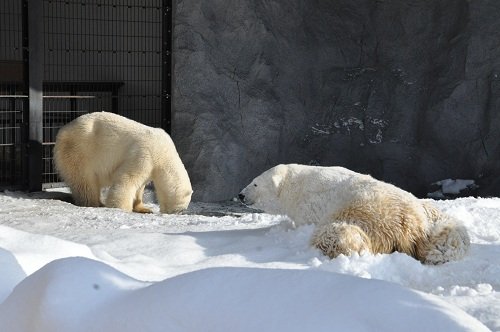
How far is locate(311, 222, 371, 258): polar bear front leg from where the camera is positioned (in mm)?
5152

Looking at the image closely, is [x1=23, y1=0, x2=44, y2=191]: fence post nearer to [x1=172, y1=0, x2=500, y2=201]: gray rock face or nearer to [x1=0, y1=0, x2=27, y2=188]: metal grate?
[x1=0, y1=0, x2=27, y2=188]: metal grate

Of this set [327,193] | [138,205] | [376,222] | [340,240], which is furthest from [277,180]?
[138,205]

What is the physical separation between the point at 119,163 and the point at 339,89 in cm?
404

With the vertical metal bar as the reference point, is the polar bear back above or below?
Result: below

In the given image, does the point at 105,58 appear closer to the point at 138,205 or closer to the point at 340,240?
the point at 138,205

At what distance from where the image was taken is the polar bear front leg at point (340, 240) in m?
5.15

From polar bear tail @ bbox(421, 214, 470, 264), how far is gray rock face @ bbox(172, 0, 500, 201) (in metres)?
5.72

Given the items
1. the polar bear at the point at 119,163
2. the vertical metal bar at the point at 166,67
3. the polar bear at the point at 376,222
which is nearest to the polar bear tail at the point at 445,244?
the polar bear at the point at 376,222

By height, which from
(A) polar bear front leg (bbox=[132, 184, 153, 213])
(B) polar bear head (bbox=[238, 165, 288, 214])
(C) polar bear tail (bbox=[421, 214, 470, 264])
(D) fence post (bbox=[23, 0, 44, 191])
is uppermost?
(D) fence post (bbox=[23, 0, 44, 191])

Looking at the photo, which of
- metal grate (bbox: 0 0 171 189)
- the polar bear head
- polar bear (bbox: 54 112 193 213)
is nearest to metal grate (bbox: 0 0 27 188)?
metal grate (bbox: 0 0 171 189)

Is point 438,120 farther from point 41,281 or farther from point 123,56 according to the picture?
point 41,281

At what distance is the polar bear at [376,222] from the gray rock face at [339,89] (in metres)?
5.26

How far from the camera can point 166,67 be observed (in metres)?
10.9

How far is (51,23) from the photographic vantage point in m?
11.8
